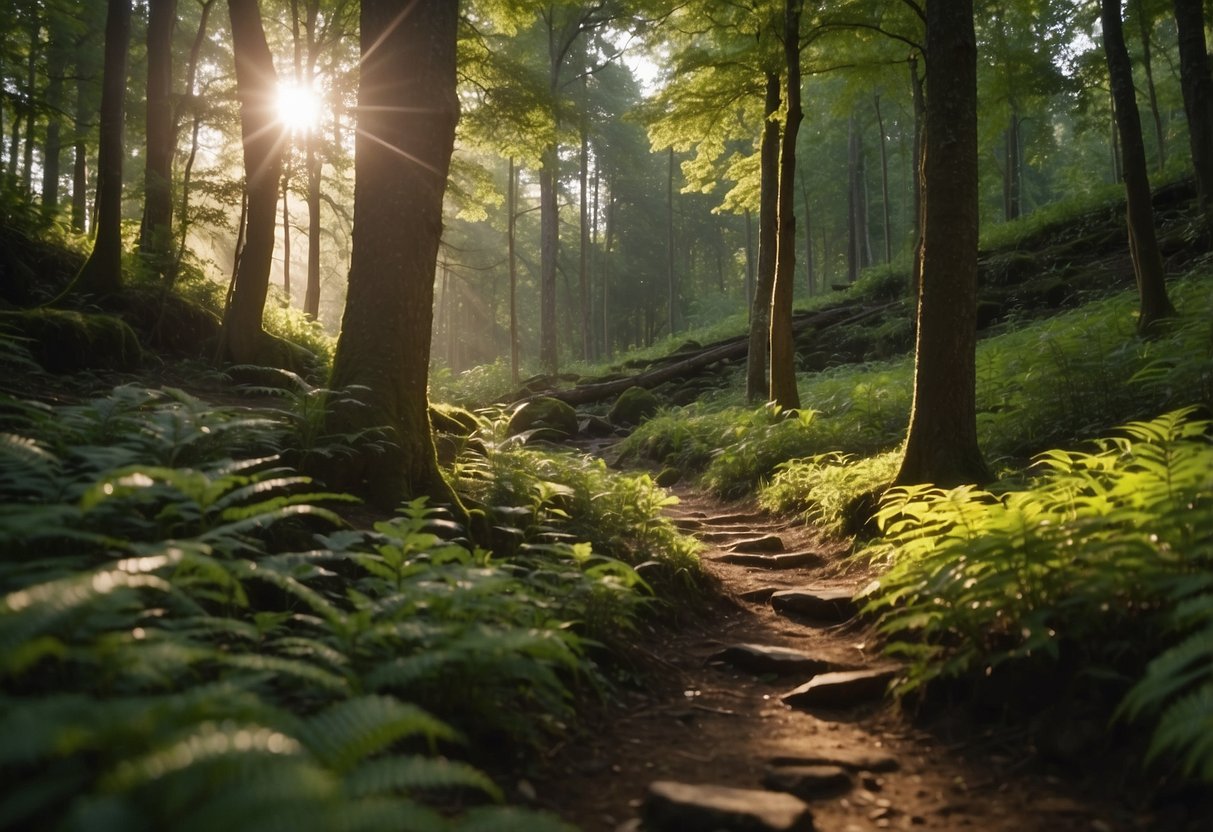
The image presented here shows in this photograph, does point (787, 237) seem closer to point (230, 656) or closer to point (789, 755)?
point (789, 755)

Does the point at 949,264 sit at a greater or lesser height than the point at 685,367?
lesser

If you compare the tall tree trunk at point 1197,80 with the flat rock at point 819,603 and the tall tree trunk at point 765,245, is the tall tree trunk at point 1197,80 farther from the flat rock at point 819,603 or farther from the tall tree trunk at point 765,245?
the flat rock at point 819,603

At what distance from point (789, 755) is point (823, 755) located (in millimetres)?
150

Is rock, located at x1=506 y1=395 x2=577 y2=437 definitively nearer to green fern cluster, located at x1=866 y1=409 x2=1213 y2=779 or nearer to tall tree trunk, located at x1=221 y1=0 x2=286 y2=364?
tall tree trunk, located at x1=221 y1=0 x2=286 y2=364

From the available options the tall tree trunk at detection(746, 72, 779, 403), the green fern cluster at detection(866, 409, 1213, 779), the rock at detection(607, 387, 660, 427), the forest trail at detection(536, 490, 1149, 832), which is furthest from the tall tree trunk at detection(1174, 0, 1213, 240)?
the forest trail at detection(536, 490, 1149, 832)

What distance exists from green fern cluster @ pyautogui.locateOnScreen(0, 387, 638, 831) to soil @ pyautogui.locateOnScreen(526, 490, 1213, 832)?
351 mm

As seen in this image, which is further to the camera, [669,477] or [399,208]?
[669,477]

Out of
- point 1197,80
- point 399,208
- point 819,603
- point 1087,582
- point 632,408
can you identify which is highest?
point 1197,80

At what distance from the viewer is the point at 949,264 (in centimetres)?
654

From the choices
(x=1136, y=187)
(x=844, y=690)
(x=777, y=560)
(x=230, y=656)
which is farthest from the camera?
(x=1136, y=187)

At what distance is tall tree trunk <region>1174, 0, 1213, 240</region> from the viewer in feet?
37.3

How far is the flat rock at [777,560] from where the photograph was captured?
22.9 feet

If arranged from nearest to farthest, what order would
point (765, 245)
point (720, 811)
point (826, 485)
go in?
1. point (720, 811)
2. point (826, 485)
3. point (765, 245)

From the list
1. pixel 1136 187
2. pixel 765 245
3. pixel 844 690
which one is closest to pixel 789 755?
pixel 844 690
